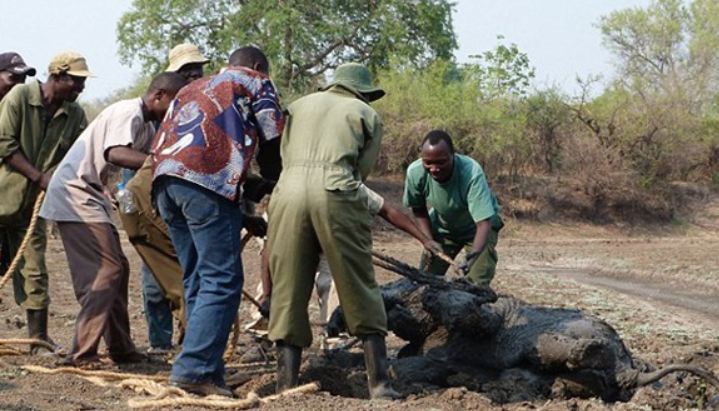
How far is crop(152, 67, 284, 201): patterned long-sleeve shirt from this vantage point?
19.2 feet

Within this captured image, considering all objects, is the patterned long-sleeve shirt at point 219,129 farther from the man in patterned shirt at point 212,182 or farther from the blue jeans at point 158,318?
the blue jeans at point 158,318

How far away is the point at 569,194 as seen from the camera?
29.4 meters

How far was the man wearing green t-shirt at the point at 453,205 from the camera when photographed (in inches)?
313

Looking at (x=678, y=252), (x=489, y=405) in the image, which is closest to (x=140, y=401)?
(x=489, y=405)

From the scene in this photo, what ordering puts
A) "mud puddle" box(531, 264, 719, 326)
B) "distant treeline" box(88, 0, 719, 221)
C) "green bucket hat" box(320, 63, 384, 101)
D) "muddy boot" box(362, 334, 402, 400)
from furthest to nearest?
Answer: "distant treeline" box(88, 0, 719, 221), "mud puddle" box(531, 264, 719, 326), "green bucket hat" box(320, 63, 384, 101), "muddy boot" box(362, 334, 402, 400)

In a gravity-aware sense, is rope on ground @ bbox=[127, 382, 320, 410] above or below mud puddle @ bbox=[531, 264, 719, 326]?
above

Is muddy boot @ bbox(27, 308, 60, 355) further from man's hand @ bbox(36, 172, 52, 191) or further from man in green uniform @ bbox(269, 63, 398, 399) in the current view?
man in green uniform @ bbox(269, 63, 398, 399)

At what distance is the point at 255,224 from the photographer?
262 inches

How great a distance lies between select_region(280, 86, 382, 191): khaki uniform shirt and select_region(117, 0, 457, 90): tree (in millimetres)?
25568

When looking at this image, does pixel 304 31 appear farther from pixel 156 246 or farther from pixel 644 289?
pixel 156 246

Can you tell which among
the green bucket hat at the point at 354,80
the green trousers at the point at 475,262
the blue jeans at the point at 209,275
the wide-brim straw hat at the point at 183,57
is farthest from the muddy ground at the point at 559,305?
the wide-brim straw hat at the point at 183,57

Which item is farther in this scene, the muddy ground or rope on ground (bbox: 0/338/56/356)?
rope on ground (bbox: 0/338/56/356)

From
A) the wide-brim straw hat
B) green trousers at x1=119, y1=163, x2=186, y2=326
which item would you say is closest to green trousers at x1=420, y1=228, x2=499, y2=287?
green trousers at x1=119, y1=163, x2=186, y2=326

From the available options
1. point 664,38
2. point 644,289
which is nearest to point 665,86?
point 664,38
